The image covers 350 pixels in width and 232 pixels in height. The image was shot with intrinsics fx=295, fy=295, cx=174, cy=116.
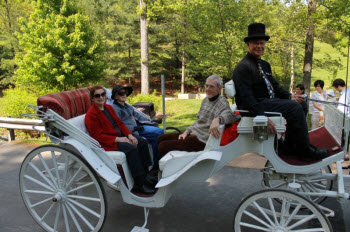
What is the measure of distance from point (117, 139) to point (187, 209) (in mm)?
1377

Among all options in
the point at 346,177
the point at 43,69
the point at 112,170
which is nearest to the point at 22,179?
the point at 112,170

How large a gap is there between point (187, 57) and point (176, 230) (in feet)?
80.9

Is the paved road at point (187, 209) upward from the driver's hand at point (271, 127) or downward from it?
downward

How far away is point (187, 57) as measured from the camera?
27.2 metres

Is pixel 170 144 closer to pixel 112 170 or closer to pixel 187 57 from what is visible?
pixel 112 170

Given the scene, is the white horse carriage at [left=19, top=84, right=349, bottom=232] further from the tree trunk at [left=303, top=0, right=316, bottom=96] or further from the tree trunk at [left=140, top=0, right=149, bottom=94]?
the tree trunk at [left=140, top=0, right=149, bottom=94]

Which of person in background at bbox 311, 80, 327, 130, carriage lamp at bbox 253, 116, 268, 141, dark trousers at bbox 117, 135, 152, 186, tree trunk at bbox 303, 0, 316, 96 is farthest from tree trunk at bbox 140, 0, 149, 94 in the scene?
carriage lamp at bbox 253, 116, 268, 141

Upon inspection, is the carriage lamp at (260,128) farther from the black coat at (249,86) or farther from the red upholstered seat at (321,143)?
the red upholstered seat at (321,143)

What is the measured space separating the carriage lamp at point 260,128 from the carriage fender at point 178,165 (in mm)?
420

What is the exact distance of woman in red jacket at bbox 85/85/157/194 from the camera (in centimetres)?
346

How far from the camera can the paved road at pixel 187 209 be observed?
358cm

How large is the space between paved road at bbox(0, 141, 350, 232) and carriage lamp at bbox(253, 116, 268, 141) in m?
1.31

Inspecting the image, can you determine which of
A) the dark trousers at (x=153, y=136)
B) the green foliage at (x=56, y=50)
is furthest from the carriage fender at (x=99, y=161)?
the green foliage at (x=56, y=50)

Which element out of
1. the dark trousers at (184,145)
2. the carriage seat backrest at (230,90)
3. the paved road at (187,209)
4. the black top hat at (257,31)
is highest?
the black top hat at (257,31)
